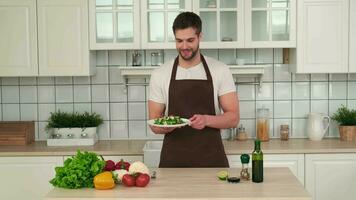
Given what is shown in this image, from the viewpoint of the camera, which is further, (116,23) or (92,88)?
(92,88)

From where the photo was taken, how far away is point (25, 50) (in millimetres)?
3920

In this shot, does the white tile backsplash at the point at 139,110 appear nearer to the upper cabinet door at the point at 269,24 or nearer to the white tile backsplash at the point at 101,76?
the white tile backsplash at the point at 101,76

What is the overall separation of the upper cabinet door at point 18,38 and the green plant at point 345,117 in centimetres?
246

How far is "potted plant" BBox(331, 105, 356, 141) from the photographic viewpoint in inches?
159

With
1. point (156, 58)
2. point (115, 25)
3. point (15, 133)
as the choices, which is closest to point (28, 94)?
point (15, 133)

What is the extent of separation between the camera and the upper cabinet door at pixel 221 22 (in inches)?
154

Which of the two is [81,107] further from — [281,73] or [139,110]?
[281,73]

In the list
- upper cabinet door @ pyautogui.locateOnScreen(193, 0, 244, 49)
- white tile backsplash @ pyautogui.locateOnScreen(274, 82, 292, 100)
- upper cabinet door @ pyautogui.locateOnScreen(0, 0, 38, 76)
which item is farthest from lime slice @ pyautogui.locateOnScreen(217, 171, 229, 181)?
upper cabinet door @ pyautogui.locateOnScreen(0, 0, 38, 76)

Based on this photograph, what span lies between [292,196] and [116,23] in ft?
7.40

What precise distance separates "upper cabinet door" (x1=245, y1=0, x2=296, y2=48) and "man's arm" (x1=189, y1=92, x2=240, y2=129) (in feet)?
3.19

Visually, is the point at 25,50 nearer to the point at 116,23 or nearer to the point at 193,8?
the point at 116,23

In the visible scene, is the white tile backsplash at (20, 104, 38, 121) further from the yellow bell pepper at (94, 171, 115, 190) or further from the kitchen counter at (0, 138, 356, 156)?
the yellow bell pepper at (94, 171, 115, 190)

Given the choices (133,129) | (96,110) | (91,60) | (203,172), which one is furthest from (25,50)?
(203,172)

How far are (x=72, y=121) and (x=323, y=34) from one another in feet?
6.91
